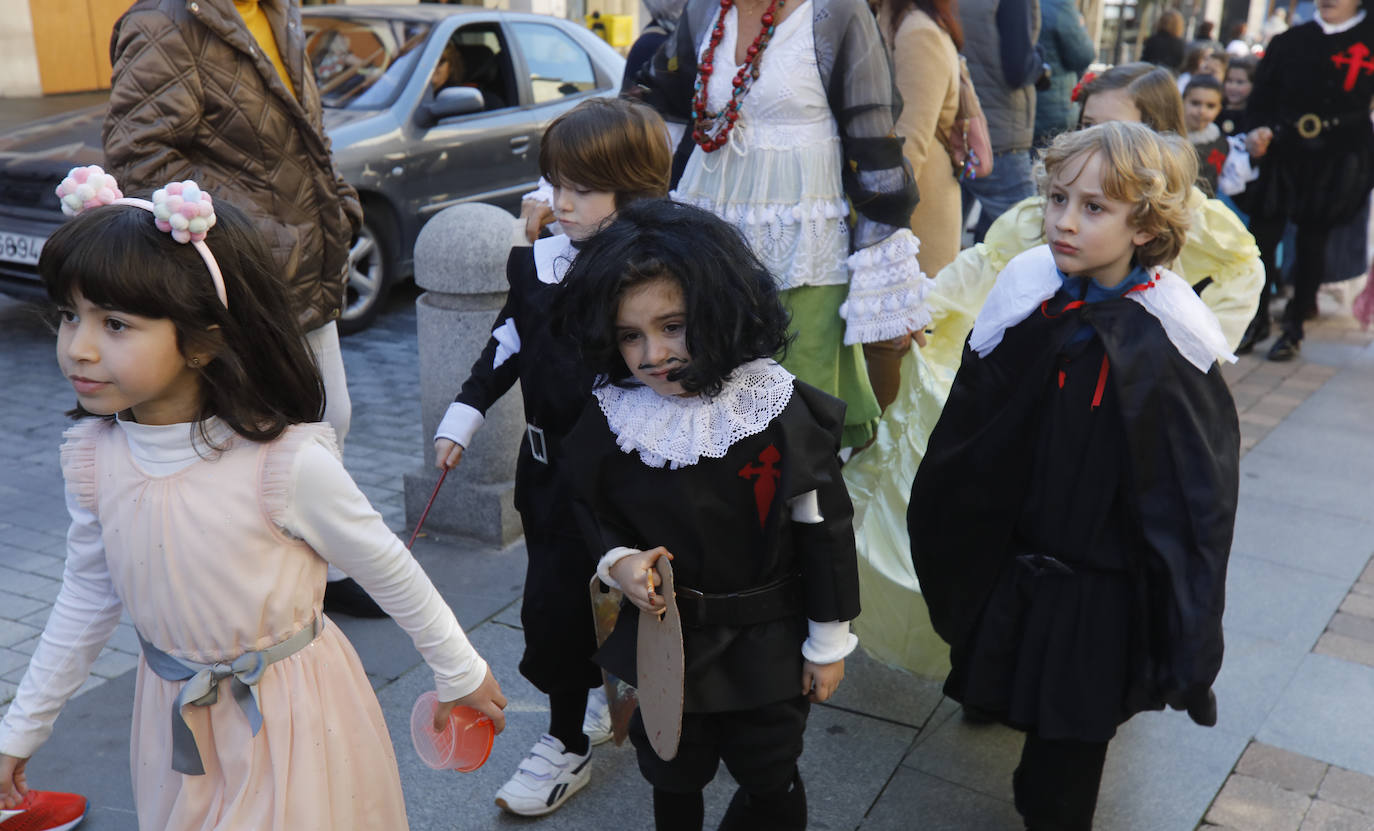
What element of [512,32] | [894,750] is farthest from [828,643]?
[512,32]

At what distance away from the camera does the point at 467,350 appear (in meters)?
4.14

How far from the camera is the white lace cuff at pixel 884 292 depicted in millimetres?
3398

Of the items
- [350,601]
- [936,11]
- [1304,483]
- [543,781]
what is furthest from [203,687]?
[1304,483]

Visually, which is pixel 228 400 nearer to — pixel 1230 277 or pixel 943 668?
pixel 943 668

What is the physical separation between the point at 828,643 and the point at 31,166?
217 inches

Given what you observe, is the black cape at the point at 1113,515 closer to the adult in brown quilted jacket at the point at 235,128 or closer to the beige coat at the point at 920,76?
the adult in brown quilted jacket at the point at 235,128

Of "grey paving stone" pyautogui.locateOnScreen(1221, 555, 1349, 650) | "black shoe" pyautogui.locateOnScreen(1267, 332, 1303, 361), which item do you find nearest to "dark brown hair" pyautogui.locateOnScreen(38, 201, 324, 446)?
"grey paving stone" pyautogui.locateOnScreen(1221, 555, 1349, 650)

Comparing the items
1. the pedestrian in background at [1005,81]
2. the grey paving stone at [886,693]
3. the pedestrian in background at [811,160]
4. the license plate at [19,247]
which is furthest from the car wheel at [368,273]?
the grey paving stone at [886,693]

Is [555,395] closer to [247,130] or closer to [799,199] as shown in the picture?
[799,199]

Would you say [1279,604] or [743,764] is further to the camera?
[1279,604]

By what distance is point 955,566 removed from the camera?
2734 mm

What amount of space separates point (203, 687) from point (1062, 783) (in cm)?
173

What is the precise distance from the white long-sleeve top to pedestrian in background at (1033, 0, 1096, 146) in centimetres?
588

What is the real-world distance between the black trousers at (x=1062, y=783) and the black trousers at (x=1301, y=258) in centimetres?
536
